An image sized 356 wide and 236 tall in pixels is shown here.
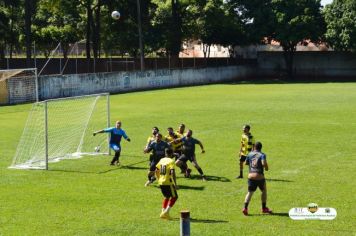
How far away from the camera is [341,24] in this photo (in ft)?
246

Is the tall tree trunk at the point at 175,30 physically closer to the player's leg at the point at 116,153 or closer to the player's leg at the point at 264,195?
the player's leg at the point at 116,153

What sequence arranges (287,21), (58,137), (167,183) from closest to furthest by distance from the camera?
(167,183) < (58,137) < (287,21)

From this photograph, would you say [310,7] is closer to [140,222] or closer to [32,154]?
[32,154]

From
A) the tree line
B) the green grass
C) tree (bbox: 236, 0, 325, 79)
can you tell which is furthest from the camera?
tree (bbox: 236, 0, 325, 79)

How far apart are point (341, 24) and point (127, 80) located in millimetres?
27746

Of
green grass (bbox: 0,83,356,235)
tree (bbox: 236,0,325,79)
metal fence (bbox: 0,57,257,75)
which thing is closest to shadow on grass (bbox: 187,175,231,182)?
green grass (bbox: 0,83,356,235)

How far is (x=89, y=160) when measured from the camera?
2491cm

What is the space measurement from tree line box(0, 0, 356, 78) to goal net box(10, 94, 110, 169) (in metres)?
37.4

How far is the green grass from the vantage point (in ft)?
49.4

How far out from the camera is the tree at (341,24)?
74.8 m

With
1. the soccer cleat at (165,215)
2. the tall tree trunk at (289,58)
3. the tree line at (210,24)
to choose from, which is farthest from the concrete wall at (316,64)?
the soccer cleat at (165,215)

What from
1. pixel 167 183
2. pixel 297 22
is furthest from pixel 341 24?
pixel 167 183

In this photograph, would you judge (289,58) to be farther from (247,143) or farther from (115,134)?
(247,143)

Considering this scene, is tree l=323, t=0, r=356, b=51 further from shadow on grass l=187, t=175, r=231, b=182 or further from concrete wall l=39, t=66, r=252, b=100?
shadow on grass l=187, t=175, r=231, b=182
